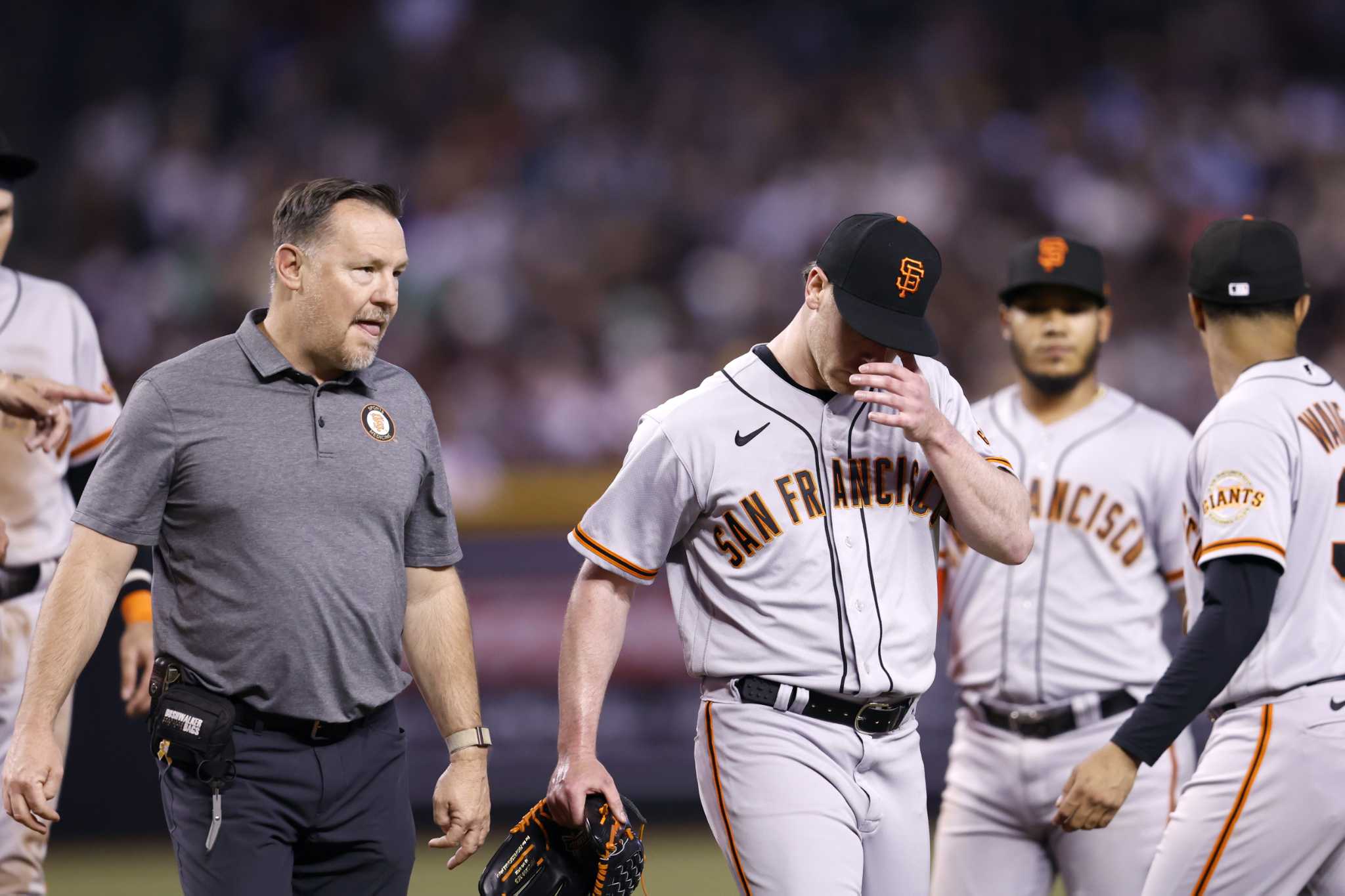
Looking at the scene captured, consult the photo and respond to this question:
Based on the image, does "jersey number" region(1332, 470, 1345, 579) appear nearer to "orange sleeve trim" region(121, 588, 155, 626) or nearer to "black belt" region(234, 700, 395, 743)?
"black belt" region(234, 700, 395, 743)

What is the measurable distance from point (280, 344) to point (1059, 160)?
10.5 metres

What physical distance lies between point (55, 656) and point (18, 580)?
1.48m

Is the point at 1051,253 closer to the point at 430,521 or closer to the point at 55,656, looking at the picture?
the point at 430,521

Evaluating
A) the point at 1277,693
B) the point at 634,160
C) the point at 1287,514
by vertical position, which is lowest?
the point at 1277,693

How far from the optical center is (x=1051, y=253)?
528 cm

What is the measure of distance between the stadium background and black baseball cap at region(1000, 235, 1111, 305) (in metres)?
4.83

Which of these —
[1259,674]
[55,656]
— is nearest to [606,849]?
[55,656]

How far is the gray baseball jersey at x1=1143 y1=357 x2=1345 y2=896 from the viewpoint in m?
3.85

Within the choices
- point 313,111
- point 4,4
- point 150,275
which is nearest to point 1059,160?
point 313,111

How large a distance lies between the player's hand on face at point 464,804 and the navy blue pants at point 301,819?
11 cm

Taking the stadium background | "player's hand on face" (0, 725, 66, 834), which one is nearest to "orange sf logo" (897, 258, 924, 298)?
"player's hand on face" (0, 725, 66, 834)

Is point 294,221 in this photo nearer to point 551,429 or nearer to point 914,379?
point 914,379

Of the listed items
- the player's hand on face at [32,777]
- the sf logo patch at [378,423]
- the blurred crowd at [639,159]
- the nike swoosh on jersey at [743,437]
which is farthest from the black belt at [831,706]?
the blurred crowd at [639,159]

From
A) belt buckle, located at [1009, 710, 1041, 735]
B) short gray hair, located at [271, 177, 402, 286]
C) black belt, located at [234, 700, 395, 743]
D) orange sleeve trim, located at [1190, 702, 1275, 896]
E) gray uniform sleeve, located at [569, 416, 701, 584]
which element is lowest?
black belt, located at [234, 700, 395, 743]
